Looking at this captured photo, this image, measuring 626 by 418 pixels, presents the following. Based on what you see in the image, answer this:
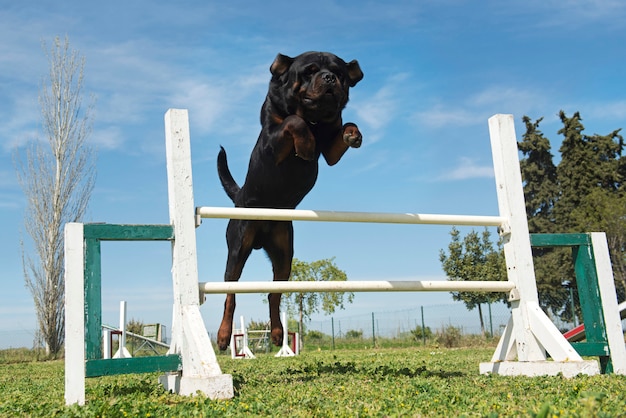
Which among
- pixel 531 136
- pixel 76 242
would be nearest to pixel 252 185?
pixel 76 242

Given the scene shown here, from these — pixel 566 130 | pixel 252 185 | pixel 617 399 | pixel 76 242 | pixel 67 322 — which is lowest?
pixel 617 399

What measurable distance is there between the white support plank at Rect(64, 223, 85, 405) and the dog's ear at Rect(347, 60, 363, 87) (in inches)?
69.8

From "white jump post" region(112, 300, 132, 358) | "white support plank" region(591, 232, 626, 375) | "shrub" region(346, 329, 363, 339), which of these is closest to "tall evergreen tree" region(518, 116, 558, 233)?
"shrub" region(346, 329, 363, 339)

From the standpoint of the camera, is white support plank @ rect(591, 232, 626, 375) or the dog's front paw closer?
the dog's front paw

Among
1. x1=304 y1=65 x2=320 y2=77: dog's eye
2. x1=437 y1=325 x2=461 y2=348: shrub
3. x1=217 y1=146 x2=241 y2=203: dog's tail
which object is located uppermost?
x1=304 y1=65 x2=320 y2=77: dog's eye

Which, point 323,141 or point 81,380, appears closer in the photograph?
point 81,380

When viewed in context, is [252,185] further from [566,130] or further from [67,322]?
[566,130]

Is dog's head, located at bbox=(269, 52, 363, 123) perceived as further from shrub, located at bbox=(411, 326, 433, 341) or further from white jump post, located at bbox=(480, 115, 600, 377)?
shrub, located at bbox=(411, 326, 433, 341)

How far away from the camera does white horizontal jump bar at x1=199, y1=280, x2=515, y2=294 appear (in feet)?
10.3

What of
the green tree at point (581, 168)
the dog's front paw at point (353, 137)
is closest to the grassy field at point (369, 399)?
the dog's front paw at point (353, 137)

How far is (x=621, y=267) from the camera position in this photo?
66.4 feet

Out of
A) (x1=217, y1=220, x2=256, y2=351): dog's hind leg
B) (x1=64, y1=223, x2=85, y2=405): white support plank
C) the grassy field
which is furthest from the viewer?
(x1=217, y1=220, x2=256, y2=351): dog's hind leg

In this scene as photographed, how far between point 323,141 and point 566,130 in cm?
2566

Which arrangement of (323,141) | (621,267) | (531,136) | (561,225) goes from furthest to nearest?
(531,136)
(561,225)
(621,267)
(323,141)
